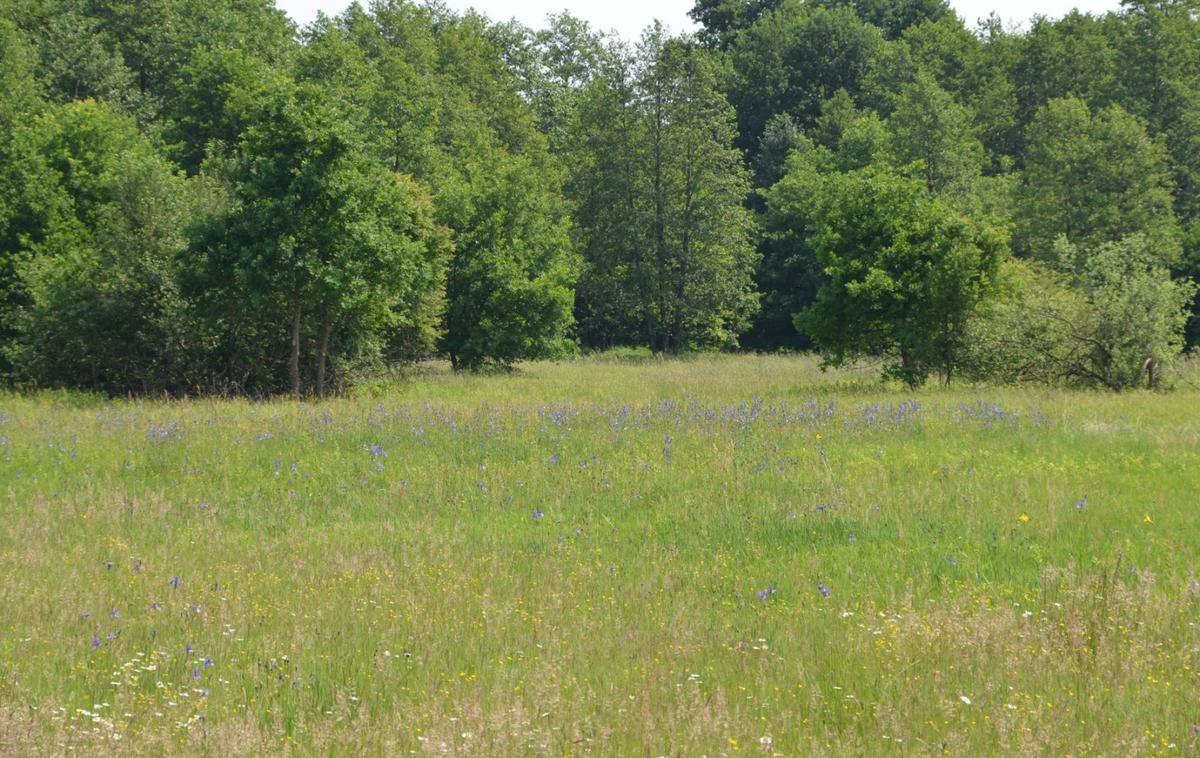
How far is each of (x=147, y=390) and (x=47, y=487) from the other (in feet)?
48.7

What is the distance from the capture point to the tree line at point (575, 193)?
23359 mm

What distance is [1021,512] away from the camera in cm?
956

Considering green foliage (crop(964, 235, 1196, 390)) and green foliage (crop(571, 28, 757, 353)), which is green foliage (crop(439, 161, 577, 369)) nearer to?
green foliage (crop(571, 28, 757, 353))

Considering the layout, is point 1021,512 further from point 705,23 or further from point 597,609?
point 705,23

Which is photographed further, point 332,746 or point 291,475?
point 291,475

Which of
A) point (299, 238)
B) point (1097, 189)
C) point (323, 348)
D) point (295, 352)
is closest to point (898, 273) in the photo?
point (323, 348)

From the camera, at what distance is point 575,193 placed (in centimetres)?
5381

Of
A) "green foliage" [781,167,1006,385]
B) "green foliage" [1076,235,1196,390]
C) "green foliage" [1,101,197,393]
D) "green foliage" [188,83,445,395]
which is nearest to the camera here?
"green foliage" [1076,235,1196,390]

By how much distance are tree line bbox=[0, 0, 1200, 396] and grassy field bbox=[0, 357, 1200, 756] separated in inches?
364

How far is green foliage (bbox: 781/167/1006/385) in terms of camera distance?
2294 centimetres

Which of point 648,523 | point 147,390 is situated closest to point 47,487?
point 648,523

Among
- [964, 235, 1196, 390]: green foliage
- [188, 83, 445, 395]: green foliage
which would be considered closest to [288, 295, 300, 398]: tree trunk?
[188, 83, 445, 395]: green foliage

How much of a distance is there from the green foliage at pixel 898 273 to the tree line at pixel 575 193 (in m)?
0.08

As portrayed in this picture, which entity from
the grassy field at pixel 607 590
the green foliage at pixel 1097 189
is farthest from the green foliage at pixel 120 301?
the green foliage at pixel 1097 189
